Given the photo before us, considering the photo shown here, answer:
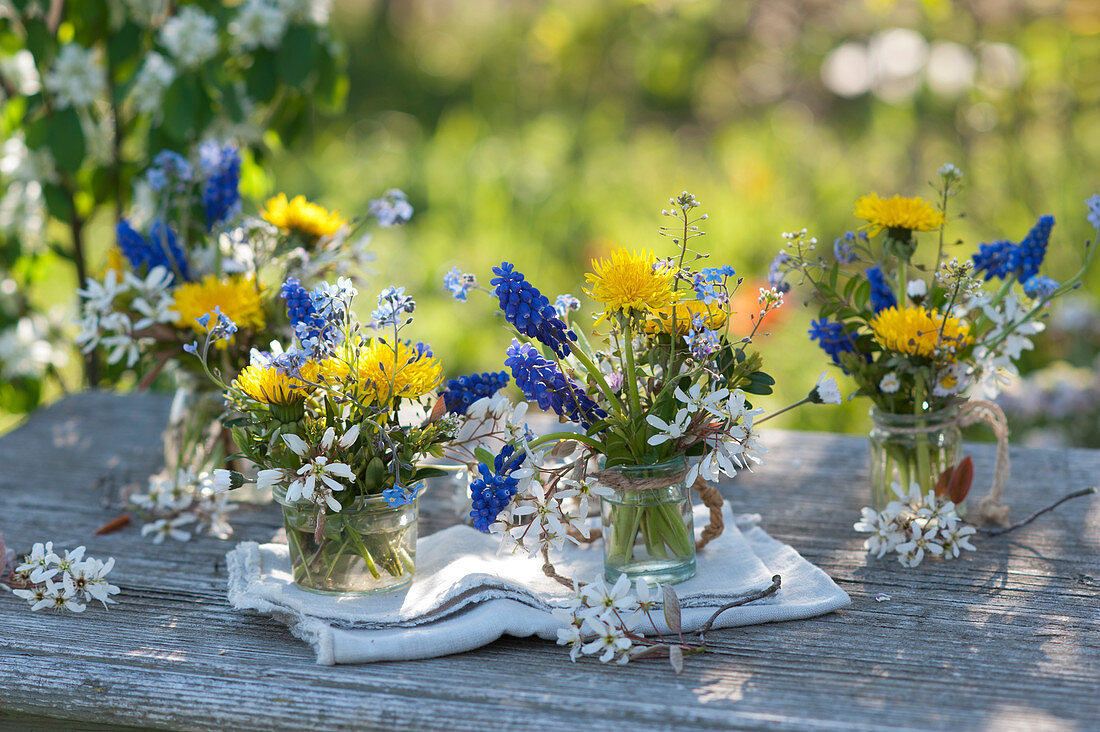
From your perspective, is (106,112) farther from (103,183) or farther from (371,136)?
(371,136)

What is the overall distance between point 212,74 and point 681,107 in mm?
4374

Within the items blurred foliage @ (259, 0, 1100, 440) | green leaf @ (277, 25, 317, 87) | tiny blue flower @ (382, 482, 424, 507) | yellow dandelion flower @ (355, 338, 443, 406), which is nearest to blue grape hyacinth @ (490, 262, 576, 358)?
yellow dandelion flower @ (355, 338, 443, 406)

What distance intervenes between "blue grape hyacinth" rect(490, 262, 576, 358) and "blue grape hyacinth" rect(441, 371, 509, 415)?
0.25 feet

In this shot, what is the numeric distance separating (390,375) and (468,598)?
270 millimetres

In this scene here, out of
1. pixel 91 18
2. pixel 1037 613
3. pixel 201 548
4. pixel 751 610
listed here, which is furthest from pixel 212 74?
pixel 1037 613

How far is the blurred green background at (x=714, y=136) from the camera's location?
11.3 ft

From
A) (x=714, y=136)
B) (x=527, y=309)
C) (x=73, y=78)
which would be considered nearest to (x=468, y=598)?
(x=527, y=309)

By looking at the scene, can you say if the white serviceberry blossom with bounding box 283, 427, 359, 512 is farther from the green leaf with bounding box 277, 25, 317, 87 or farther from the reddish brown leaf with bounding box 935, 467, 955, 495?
the green leaf with bounding box 277, 25, 317, 87

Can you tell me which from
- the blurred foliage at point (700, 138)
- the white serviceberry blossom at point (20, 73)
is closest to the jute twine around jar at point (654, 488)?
the white serviceberry blossom at point (20, 73)

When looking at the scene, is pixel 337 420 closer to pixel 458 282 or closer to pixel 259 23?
pixel 458 282

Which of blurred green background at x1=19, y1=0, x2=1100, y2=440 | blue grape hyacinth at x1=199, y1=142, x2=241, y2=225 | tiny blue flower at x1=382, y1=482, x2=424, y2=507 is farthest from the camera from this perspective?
blurred green background at x1=19, y1=0, x2=1100, y2=440

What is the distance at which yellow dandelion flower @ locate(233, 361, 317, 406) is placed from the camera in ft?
3.44

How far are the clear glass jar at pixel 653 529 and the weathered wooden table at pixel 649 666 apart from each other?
10 cm

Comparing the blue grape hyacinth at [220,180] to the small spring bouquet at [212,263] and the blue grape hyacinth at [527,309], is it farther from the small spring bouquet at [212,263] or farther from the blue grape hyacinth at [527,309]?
the blue grape hyacinth at [527,309]
